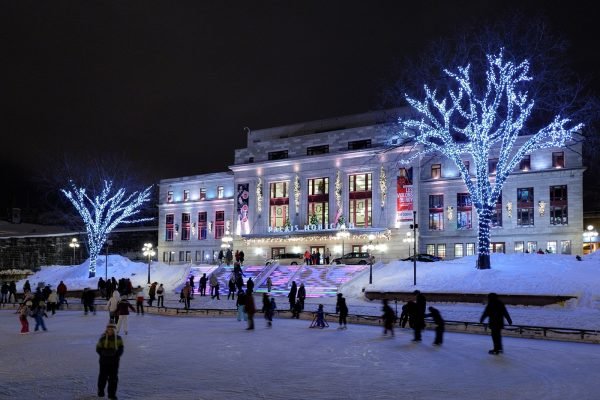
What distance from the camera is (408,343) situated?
66.0ft

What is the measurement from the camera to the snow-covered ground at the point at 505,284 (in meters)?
27.9

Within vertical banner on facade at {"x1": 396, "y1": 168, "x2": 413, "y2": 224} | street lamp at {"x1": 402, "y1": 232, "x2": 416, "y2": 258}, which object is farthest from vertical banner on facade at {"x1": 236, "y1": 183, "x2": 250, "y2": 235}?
street lamp at {"x1": 402, "y1": 232, "x2": 416, "y2": 258}

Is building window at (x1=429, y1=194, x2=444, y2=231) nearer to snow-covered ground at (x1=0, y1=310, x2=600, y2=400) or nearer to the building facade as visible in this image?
the building facade

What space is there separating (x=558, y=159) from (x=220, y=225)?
40.1 m

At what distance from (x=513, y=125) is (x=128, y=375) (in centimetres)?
2767

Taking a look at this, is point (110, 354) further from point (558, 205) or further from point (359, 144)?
point (359, 144)

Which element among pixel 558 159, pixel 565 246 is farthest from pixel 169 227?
pixel 565 246

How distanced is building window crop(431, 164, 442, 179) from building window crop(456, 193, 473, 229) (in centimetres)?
280

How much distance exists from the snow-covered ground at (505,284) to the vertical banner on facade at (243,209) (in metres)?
22.4

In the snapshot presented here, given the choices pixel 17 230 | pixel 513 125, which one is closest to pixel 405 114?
pixel 513 125

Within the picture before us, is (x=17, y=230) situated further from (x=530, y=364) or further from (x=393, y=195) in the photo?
(x=530, y=364)

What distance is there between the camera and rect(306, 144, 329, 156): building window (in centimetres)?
6894

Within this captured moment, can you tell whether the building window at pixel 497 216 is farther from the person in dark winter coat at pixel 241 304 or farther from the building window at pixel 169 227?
the building window at pixel 169 227

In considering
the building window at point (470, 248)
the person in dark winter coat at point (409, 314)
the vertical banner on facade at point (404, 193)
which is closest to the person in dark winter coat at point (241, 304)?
the person in dark winter coat at point (409, 314)
